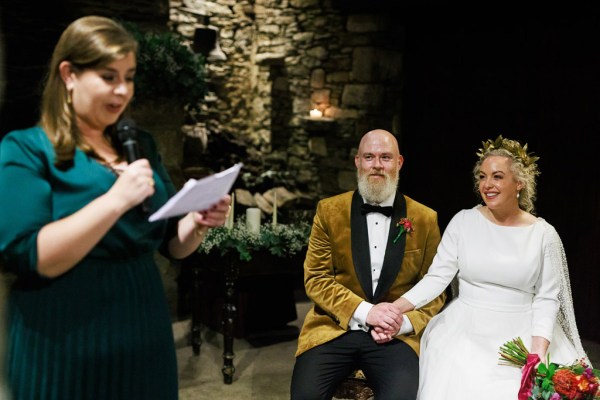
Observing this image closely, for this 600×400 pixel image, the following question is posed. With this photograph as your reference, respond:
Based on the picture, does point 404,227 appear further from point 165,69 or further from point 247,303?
point 165,69

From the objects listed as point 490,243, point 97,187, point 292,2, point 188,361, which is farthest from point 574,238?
point 97,187

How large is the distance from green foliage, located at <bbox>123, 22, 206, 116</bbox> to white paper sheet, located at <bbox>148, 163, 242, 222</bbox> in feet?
10.3

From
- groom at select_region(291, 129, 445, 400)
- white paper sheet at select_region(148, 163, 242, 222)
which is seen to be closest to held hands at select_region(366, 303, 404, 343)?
groom at select_region(291, 129, 445, 400)

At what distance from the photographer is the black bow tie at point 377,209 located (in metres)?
2.95

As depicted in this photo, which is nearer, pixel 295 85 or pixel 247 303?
pixel 247 303

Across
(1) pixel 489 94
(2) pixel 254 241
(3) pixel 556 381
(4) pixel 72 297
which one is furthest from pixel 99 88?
(1) pixel 489 94

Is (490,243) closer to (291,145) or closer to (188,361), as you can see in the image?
(188,361)

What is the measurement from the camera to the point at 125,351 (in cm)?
153

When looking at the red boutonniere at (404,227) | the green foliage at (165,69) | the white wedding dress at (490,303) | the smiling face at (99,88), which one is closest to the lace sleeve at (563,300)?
the white wedding dress at (490,303)

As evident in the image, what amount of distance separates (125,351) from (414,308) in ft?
5.20

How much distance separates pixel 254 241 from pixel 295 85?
3647 mm

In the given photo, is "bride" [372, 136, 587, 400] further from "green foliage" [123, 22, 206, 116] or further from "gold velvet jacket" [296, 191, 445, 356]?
"green foliage" [123, 22, 206, 116]

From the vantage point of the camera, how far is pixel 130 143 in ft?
4.78

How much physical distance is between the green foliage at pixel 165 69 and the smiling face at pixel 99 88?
3.03 metres
